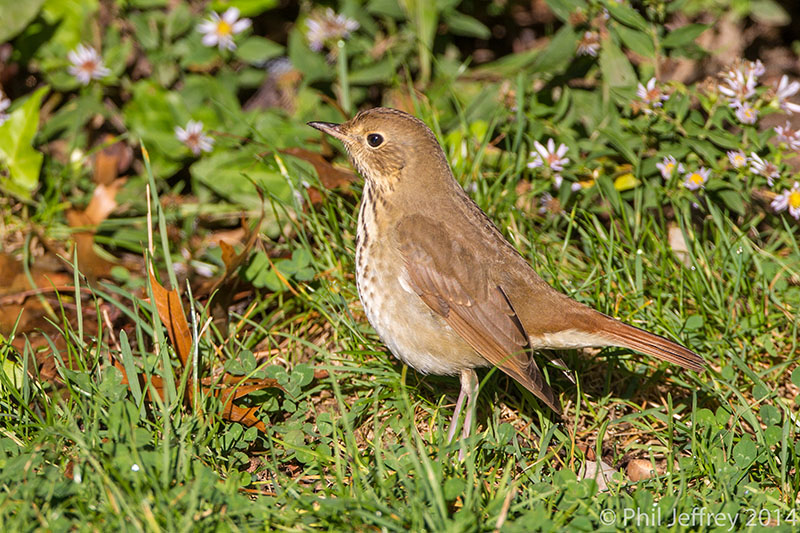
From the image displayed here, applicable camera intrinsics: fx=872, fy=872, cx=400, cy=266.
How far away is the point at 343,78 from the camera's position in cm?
496

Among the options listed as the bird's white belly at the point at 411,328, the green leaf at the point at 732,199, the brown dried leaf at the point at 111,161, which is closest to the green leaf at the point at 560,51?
the green leaf at the point at 732,199

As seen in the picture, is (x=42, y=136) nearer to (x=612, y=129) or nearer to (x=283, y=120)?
(x=283, y=120)

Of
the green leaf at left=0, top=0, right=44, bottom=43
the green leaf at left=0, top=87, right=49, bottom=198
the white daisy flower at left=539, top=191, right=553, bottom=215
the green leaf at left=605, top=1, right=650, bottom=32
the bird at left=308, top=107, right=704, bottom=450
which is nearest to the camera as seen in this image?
the bird at left=308, top=107, right=704, bottom=450

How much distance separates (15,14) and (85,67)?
476 mm

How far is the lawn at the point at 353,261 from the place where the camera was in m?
2.88

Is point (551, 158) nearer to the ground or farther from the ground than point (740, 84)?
nearer to the ground

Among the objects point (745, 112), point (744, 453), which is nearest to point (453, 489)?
point (744, 453)

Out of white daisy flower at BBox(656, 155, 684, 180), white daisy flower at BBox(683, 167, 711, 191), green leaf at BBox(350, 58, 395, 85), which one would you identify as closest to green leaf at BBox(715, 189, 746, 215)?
white daisy flower at BBox(683, 167, 711, 191)

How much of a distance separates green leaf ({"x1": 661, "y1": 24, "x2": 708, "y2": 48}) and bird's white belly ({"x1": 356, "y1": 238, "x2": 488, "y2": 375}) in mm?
1936

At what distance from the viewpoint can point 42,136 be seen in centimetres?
507

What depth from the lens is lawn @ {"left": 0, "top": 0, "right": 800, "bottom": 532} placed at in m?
2.88

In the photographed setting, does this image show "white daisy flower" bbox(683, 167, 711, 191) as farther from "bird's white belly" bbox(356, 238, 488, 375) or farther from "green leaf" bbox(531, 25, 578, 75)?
"bird's white belly" bbox(356, 238, 488, 375)

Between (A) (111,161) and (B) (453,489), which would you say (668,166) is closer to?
(B) (453,489)

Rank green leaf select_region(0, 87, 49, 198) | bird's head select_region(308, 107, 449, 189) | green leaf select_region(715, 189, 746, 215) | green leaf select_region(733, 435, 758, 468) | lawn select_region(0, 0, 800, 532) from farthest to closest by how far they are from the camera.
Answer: green leaf select_region(0, 87, 49, 198) < green leaf select_region(715, 189, 746, 215) < bird's head select_region(308, 107, 449, 189) < green leaf select_region(733, 435, 758, 468) < lawn select_region(0, 0, 800, 532)
